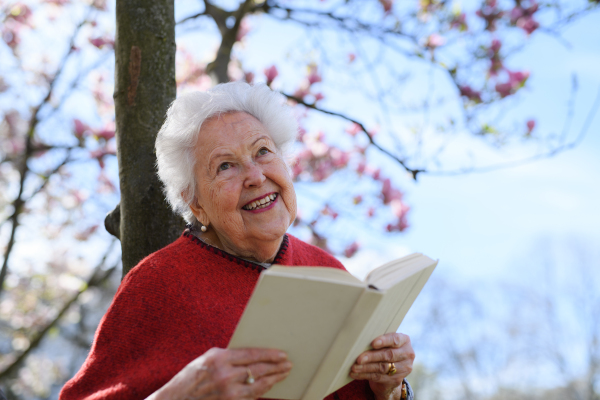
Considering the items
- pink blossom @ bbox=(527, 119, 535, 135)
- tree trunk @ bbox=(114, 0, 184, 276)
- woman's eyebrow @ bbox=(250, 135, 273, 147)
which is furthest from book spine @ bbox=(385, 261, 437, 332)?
pink blossom @ bbox=(527, 119, 535, 135)

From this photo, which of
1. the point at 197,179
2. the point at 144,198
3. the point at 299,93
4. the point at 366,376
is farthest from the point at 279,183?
the point at 299,93

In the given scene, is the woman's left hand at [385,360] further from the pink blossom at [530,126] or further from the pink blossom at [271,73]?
the pink blossom at [530,126]

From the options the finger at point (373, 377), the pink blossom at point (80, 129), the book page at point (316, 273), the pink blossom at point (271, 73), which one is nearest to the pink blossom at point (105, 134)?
the pink blossom at point (80, 129)

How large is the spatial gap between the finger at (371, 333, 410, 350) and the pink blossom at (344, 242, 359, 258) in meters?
3.43

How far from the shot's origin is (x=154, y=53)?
2018mm

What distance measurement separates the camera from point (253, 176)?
1.68m

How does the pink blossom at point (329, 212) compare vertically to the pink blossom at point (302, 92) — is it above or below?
below

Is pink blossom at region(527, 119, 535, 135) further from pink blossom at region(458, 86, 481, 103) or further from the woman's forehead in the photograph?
the woman's forehead

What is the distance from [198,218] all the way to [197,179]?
6.2 inches

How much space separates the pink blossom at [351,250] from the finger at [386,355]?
3.41 m

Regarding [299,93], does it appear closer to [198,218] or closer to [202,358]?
[198,218]

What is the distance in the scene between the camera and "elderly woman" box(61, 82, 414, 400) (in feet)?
3.90

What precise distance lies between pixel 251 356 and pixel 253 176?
72 cm

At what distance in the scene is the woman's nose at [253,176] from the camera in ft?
5.50
